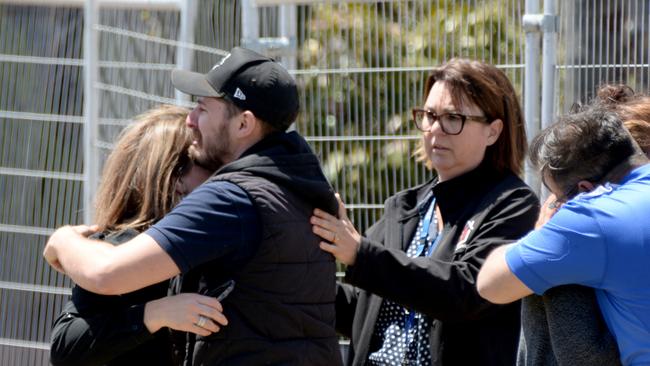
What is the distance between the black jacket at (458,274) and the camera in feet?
10.0

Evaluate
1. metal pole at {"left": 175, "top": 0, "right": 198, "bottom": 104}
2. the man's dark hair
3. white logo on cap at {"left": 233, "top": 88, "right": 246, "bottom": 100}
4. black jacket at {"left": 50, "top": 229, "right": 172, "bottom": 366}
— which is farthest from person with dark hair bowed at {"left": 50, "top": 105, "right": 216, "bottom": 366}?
metal pole at {"left": 175, "top": 0, "right": 198, "bottom": 104}

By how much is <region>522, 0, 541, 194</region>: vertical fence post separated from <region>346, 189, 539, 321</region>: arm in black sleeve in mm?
774

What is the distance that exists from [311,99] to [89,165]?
Answer: 1.04 metres

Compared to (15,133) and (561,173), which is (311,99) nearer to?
(15,133)

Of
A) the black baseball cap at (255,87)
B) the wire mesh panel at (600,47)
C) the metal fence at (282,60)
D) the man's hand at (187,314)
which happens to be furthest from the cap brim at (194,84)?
the wire mesh panel at (600,47)

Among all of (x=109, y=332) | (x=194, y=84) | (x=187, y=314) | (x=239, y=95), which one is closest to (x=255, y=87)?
(x=239, y=95)

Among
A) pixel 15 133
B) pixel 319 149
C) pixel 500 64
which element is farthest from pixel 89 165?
pixel 500 64

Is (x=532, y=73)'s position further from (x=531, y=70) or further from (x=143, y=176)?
(x=143, y=176)

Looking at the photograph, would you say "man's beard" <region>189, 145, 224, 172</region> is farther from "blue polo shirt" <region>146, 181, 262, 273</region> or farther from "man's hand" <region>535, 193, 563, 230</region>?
"man's hand" <region>535, 193, 563, 230</region>

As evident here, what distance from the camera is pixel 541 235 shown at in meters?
2.37

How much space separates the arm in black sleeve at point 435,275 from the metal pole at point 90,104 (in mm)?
1845

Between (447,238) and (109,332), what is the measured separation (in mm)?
1111

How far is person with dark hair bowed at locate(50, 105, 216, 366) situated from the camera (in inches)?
Answer: 107

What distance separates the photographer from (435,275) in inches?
122
